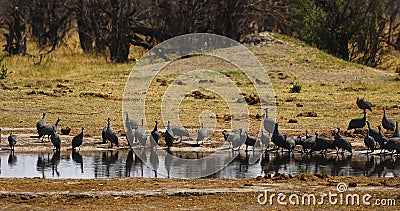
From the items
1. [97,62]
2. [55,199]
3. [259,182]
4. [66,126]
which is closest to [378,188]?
[259,182]

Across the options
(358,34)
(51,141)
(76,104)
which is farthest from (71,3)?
(51,141)

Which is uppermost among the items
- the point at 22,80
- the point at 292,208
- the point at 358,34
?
the point at 358,34

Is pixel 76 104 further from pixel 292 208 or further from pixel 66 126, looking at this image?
pixel 292 208

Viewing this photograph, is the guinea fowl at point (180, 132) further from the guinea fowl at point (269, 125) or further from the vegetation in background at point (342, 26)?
the vegetation in background at point (342, 26)

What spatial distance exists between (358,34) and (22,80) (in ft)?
46.6

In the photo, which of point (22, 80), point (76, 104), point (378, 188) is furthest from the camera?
point (22, 80)

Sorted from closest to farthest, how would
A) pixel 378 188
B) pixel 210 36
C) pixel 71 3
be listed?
pixel 378 188 < pixel 210 36 < pixel 71 3

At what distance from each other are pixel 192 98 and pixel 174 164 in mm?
8254

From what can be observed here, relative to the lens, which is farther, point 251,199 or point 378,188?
point 378,188

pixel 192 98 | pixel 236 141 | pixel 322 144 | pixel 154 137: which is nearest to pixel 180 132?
pixel 154 137

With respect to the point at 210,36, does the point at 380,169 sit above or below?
below

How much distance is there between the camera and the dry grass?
17953mm

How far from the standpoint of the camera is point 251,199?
9.30m

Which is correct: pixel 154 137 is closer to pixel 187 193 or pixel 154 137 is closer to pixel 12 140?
pixel 12 140
